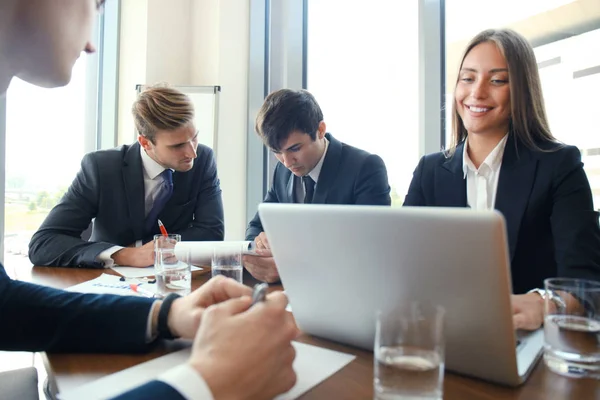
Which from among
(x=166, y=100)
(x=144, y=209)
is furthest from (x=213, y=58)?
(x=144, y=209)

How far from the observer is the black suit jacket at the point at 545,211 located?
1.20 m

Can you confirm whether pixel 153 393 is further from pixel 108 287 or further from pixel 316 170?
pixel 316 170

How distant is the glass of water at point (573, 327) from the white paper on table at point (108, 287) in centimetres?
96

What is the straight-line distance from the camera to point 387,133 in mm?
2795

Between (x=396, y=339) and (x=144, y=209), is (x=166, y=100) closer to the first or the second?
(x=144, y=209)

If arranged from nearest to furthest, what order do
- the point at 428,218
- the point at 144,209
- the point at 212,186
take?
the point at 428,218 → the point at 144,209 → the point at 212,186

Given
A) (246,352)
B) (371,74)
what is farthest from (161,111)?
(246,352)

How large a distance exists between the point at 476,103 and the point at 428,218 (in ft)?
3.33

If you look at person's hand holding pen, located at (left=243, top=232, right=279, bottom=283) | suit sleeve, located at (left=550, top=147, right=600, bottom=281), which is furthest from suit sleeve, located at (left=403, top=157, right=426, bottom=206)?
person's hand holding pen, located at (left=243, top=232, right=279, bottom=283)

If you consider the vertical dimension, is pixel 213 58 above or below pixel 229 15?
below

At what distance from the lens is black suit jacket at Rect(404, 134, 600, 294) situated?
120cm

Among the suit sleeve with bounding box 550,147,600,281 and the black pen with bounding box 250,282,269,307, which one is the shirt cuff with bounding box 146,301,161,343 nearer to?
the black pen with bounding box 250,282,269,307

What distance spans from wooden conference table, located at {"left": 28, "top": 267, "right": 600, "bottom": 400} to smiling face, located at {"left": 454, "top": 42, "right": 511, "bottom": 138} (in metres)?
0.90

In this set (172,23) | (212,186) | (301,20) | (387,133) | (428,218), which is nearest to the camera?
(428,218)
